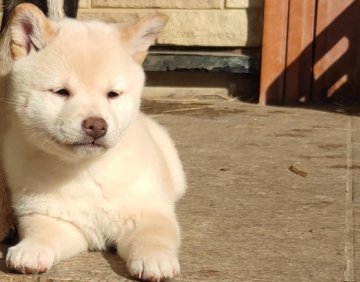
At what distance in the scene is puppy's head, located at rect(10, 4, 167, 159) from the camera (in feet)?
8.01

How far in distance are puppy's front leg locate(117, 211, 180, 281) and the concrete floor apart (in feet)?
0.23

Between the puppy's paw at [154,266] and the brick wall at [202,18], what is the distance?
4.05m

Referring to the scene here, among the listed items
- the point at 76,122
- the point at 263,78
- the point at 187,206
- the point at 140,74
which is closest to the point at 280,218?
the point at 187,206

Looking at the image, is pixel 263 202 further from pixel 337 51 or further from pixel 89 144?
pixel 337 51

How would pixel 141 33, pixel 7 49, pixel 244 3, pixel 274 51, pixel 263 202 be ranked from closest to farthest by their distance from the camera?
pixel 141 33, pixel 7 49, pixel 263 202, pixel 274 51, pixel 244 3

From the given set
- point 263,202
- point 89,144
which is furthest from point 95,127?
point 263,202

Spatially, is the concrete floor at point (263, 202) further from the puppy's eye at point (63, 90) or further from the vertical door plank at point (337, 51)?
the vertical door plank at point (337, 51)

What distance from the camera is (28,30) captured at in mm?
2594

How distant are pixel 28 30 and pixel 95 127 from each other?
451 millimetres

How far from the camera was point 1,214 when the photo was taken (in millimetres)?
2824

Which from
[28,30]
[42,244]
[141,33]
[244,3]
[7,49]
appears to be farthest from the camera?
[244,3]

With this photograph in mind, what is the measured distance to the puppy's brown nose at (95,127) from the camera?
2.41m

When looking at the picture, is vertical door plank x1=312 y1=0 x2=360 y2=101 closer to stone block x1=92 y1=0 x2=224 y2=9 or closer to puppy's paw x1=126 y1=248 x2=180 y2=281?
stone block x1=92 y1=0 x2=224 y2=9

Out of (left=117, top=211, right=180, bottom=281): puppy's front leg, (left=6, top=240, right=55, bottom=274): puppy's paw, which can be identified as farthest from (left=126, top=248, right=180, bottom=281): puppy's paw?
(left=6, top=240, right=55, bottom=274): puppy's paw
